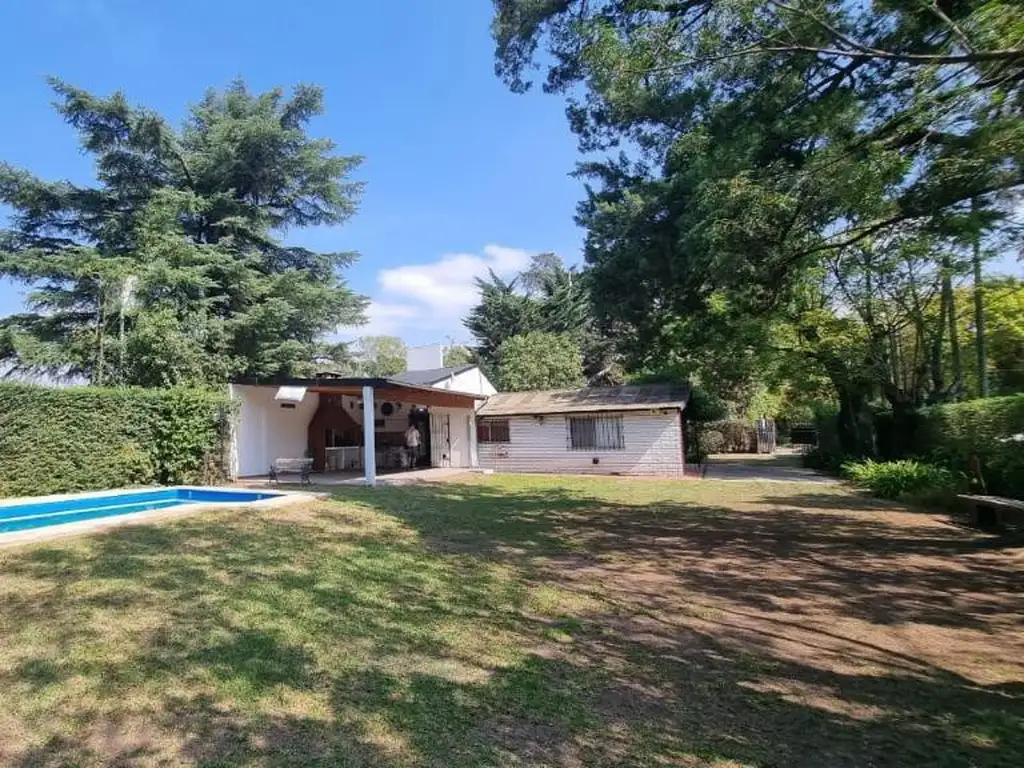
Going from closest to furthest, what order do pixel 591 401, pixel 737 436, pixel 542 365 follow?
pixel 591 401 < pixel 737 436 < pixel 542 365

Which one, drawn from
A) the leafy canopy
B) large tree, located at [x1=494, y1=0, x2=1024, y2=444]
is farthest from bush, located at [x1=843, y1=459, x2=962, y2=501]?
the leafy canopy

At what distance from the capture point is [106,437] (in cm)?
1359

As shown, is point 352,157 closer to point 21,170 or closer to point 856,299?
point 21,170

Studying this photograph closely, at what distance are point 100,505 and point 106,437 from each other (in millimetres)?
2668

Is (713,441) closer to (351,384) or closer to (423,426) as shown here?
(423,426)

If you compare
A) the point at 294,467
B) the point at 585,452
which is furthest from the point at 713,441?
the point at 294,467

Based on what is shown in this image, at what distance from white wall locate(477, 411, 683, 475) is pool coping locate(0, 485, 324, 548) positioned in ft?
35.1

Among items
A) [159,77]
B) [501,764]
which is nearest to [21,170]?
[159,77]

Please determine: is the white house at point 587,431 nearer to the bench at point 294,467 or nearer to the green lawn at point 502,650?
the bench at point 294,467

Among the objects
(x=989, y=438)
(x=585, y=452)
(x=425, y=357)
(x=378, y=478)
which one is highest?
(x=425, y=357)

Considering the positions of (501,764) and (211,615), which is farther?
(211,615)

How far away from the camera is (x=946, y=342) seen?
18.2 metres

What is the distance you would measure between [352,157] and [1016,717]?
26.0 m

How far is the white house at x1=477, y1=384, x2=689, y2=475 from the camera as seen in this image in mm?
19422
